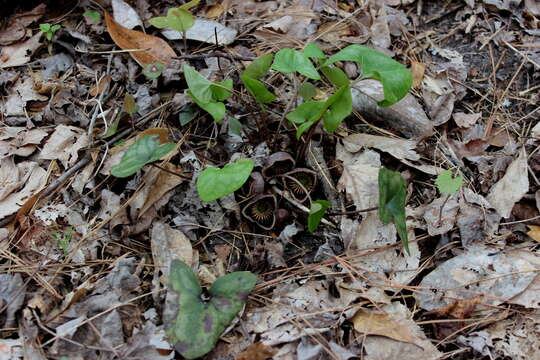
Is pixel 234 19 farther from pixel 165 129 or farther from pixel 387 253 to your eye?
pixel 387 253

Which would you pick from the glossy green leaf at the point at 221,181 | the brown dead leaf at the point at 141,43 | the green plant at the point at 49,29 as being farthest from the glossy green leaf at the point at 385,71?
the green plant at the point at 49,29

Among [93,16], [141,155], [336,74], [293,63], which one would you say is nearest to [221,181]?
[141,155]

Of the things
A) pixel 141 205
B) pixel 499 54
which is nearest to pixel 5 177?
pixel 141 205

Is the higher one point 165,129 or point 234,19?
point 234,19

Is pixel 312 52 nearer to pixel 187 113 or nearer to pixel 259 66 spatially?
pixel 259 66

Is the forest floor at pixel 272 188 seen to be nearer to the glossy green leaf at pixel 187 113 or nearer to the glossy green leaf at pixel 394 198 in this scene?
the glossy green leaf at pixel 187 113

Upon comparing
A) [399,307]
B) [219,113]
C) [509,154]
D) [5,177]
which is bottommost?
[399,307]
